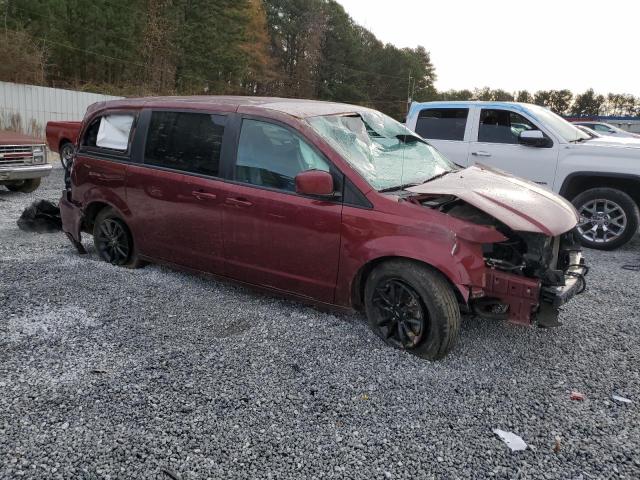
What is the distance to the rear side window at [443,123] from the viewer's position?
25.5ft

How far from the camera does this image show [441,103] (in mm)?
8102

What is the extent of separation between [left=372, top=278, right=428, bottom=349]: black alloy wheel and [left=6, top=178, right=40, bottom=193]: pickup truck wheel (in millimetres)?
8551

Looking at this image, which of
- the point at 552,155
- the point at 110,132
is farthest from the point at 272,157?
the point at 552,155

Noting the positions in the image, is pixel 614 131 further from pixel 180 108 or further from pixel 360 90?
pixel 360 90

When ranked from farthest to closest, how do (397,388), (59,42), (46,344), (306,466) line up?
(59,42), (46,344), (397,388), (306,466)

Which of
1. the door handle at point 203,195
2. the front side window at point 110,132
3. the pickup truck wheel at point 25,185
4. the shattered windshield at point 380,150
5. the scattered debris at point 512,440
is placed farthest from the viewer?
the pickup truck wheel at point 25,185

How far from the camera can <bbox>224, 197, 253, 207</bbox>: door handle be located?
3971 mm

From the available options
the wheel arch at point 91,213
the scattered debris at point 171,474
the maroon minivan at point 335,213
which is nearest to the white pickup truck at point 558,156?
the maroon minivan at point 335,213

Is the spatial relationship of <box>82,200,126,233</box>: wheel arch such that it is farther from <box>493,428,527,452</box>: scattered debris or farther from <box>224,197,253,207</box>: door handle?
<box>493,428,527,452</box>: scattered debris

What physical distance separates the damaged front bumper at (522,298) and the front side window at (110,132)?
145 inches

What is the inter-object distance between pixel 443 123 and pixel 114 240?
17.7 ft

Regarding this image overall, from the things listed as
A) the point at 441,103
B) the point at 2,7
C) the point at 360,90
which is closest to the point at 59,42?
the point at 2,7

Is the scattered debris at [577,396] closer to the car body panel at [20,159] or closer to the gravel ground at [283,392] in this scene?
the gravel ground at [283,392]

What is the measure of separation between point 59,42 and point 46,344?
100 ft
